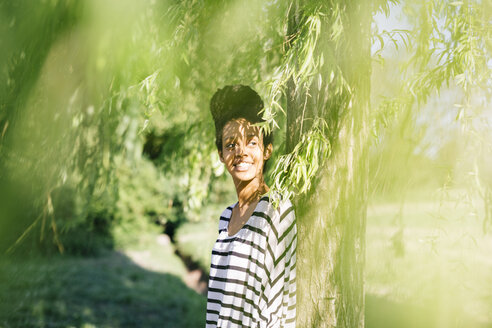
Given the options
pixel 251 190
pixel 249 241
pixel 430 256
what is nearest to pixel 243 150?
pixel 251 190

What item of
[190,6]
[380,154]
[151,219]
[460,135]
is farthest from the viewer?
[151,219]

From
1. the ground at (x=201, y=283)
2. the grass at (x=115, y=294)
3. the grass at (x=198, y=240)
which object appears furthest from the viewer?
the grass at (x=198, y=240)

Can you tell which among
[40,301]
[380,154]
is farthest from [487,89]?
[40,301]

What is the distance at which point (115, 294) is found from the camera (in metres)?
9.61

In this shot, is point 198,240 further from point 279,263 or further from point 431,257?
point 279,263

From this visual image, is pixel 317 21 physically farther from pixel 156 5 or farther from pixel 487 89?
pixel 156 5

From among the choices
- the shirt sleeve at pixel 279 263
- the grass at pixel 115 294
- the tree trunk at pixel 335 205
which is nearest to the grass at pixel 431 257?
the tree trunk at pixel 335 205

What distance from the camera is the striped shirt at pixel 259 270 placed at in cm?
185

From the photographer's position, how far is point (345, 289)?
2.10 meters

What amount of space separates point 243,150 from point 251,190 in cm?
18

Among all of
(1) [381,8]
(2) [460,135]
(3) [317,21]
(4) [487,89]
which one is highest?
(1) [381,8]

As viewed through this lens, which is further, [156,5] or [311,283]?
[156,5]

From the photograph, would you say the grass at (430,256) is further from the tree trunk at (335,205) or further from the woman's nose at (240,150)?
the woman's nose at (240,150)

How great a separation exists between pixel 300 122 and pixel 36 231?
5.44ft
